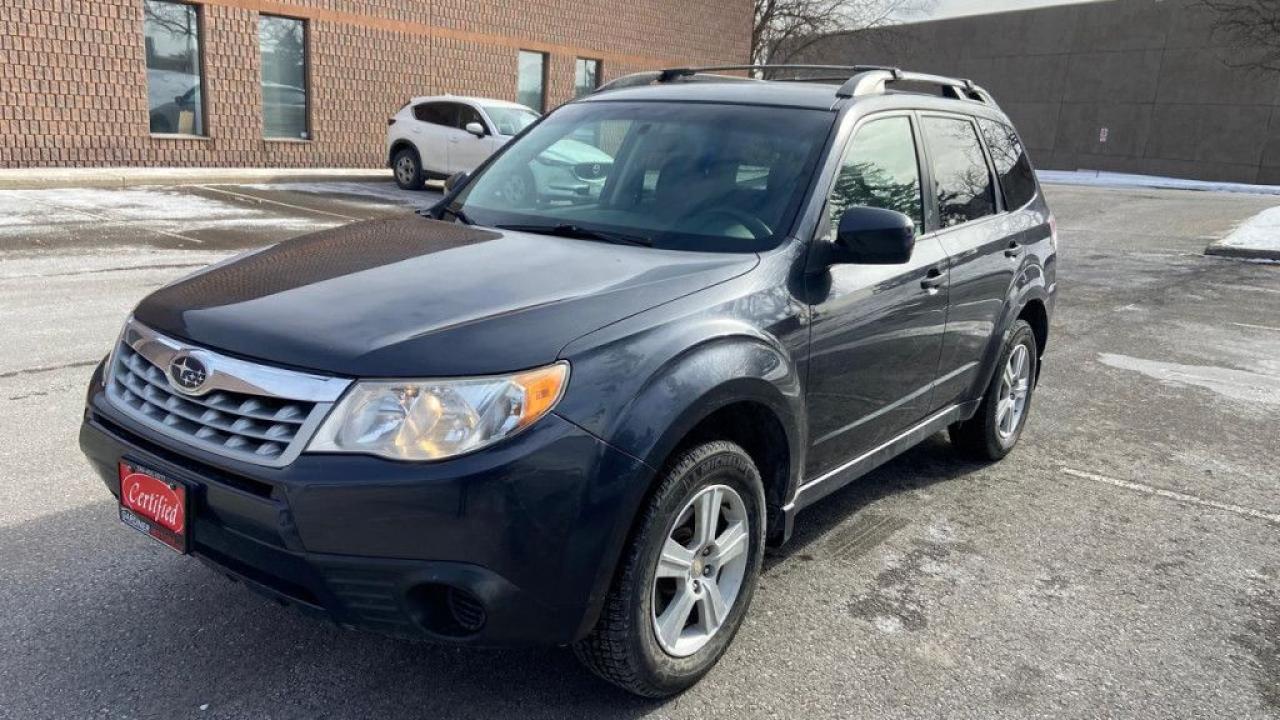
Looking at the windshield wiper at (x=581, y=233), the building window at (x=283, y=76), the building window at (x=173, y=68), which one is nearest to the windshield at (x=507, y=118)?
the building window at (x=283, y=76)

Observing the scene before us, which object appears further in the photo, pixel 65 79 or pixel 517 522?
pixel 65 79

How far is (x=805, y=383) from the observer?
10.1ft

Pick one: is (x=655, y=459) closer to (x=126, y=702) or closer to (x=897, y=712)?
(x=897, y=712)

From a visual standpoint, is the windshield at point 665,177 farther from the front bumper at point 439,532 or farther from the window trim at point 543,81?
the window trim at point 543,81

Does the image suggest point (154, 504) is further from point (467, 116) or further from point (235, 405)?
point (467, 116)

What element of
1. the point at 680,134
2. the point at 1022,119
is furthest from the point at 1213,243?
the point at 1022,119

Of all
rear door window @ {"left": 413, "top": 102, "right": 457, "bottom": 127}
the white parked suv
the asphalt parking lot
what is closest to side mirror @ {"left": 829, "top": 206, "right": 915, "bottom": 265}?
the asphalt parking lot

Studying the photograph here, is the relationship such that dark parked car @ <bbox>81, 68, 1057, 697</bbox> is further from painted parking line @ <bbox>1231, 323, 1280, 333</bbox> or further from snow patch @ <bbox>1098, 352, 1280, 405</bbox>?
painted parking line @ <bbox>1231, 323, 1280, 333</bbox>

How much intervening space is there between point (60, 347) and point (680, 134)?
4.55 meters

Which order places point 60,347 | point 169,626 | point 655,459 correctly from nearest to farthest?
1. point 655,459
2. point 169,626
3. point 60,347

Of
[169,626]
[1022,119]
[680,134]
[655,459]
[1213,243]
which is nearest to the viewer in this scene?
[655,459]

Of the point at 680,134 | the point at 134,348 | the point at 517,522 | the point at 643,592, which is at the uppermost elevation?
the point at 680,134

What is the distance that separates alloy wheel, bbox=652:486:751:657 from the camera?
8.77ft

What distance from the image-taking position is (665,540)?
2553 millimetres
